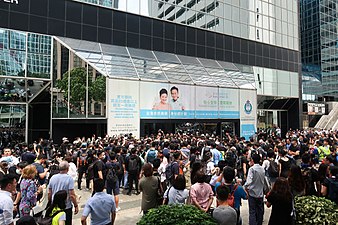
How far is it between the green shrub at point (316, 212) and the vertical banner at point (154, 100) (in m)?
15.4

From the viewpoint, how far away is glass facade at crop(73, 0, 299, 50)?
24.7 m

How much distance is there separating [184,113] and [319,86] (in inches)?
1613

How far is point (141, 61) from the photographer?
2206 cm

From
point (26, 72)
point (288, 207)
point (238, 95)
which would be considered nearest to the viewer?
point (288, 207)

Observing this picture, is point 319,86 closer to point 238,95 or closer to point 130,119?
point 238,95

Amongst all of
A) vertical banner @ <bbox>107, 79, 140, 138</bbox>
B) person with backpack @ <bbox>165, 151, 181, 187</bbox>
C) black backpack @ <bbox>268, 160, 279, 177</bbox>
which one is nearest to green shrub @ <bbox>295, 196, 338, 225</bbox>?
black backpack @ <bbox>268, 160, 279, 177</bbox>

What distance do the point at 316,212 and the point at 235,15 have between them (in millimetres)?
28856

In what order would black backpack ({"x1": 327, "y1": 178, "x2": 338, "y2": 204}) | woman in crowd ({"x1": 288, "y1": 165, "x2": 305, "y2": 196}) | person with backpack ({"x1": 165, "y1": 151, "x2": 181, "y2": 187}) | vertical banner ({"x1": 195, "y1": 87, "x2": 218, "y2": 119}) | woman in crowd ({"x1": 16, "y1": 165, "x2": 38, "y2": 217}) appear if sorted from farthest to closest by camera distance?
vertical banner ({"x1": 195, "y1": 87, "x2": 218, "y2": 119})
person with backpack ({"x1": 165, "y1": 151, "x2": 181, "y2": 187})
woman in crowd ({"x1": 288, "y1": 165, "x2": 305, "y2": 196})
black backpack ({"x1": 327, "y1": 178, "x2": 338, "y2": 204})
woman in crowd ({"x1": 16, "y1": 165, "x2": 38, "y2": 217})

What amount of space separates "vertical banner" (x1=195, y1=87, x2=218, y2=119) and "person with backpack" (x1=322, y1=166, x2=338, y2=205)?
1735 cm

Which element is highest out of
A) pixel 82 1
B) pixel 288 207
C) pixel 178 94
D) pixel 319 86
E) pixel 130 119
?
pixel 82 1

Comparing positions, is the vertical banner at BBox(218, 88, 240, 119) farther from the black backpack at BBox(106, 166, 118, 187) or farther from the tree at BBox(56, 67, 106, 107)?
the black backpack at BBox(106, 166, 118, 187)

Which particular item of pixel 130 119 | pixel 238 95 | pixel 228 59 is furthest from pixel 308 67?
pixel 130 119

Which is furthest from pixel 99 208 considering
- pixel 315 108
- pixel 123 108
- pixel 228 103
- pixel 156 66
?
pixel 315 108

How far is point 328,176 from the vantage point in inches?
232
